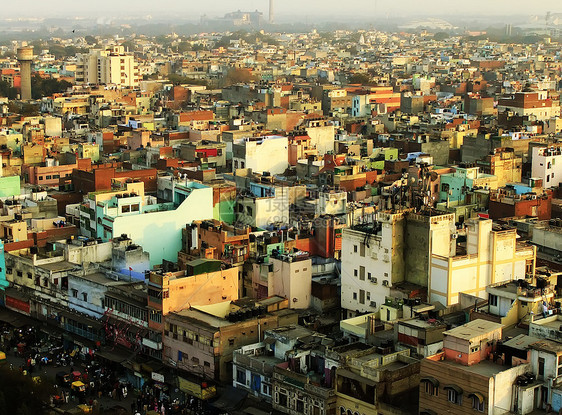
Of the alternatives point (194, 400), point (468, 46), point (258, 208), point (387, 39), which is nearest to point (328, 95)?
point (258, 208)

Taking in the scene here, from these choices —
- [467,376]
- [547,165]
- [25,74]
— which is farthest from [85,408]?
[25,74]

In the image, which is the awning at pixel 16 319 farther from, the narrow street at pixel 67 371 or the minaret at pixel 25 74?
the minaret at pixel 25 74

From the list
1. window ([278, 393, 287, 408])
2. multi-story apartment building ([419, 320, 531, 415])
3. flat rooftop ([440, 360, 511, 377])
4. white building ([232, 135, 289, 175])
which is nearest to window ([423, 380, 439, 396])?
multi-story apartment building ([419, 320, 531, 415])

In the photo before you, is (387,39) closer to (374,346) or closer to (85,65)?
(85,65)

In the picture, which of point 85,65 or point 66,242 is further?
point 85,65

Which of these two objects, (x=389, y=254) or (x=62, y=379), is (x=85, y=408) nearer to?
(x=62, y=379)

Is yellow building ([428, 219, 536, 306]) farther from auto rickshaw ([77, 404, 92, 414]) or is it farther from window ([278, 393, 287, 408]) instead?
auto rickshaw ([77, 404, 92, 414])
